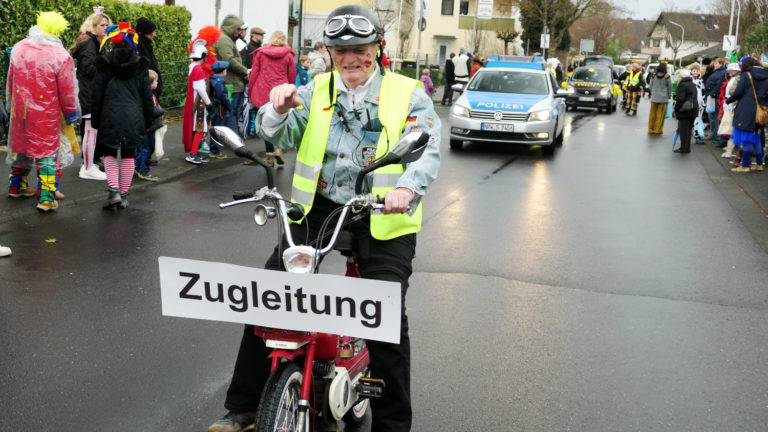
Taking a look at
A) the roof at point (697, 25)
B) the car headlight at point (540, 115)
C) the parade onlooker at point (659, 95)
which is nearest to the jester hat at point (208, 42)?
the car headlight at point (540, 115)

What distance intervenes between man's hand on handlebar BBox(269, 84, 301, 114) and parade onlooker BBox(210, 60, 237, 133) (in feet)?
29.6

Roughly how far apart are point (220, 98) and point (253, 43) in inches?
125

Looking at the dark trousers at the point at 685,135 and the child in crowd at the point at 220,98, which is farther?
the dark trousers at the point at 685,135

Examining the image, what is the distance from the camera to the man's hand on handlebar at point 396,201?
3014mm

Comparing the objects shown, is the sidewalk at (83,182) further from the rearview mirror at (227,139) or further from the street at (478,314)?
the rearview mirror at (227,139)

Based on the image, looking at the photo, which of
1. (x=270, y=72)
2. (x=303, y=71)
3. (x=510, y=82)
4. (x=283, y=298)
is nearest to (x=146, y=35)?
(x=270, y=72)

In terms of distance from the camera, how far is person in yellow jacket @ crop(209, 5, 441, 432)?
11.1 feet

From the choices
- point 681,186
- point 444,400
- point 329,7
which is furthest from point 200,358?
point 329,7

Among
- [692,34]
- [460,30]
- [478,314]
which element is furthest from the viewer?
[692,34]

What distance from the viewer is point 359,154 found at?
136 inches

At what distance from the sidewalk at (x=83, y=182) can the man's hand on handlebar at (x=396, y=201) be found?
628 centimetres

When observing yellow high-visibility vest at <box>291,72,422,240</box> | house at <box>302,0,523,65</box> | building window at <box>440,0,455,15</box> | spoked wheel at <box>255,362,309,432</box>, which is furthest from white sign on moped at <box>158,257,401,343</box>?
building window at <box>440,0,455,15</box>

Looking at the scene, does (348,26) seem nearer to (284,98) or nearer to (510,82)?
(284,98)

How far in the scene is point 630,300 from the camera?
6371mm
